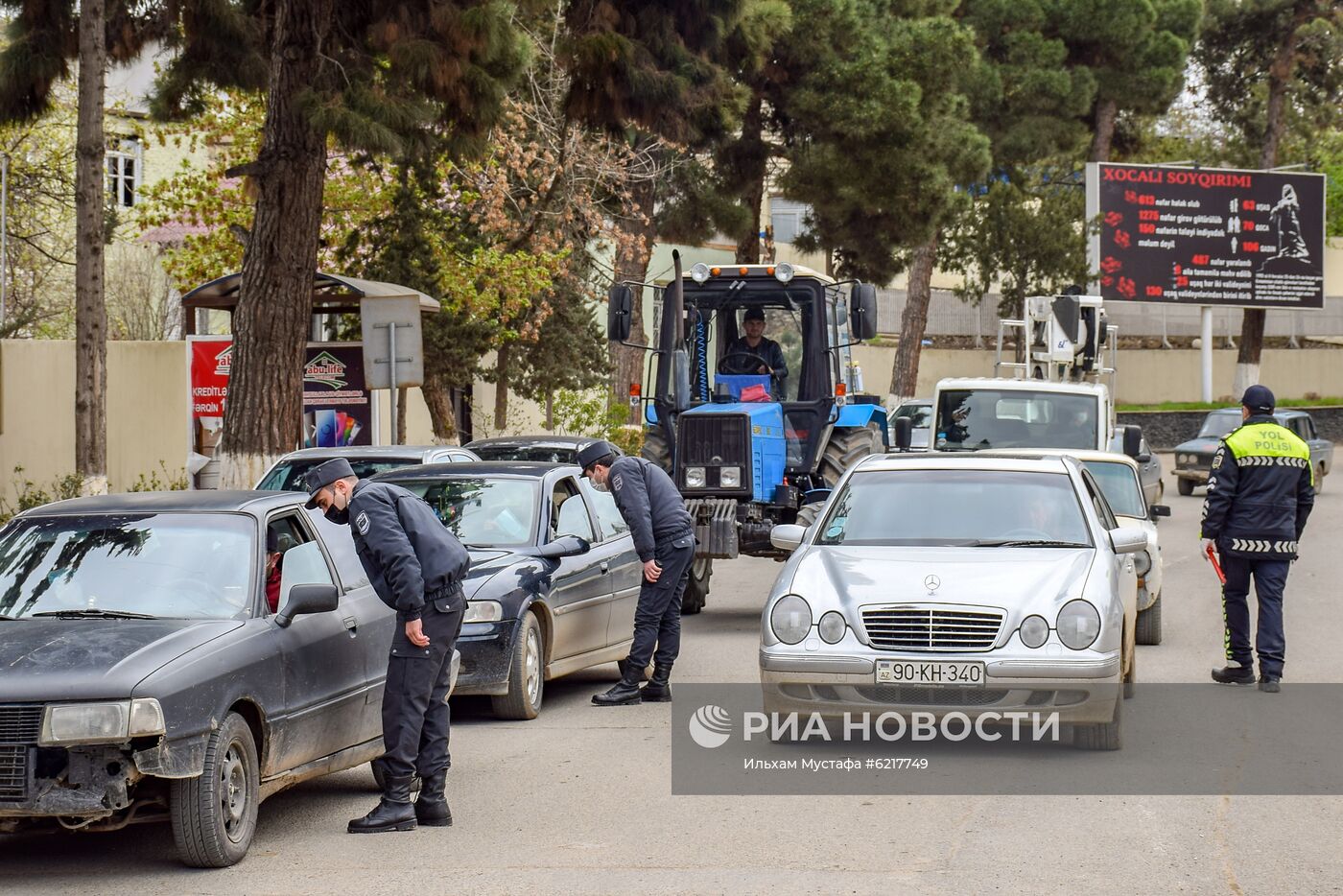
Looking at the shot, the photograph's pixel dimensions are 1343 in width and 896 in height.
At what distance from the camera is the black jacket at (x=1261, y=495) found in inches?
435

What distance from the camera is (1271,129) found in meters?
51.9

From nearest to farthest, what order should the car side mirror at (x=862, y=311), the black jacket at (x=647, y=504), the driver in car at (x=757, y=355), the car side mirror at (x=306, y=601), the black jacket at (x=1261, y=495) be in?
the car side mirror at (x=306, y=601)
the black jacket at (x=647, y=504)
the black jacket at (x=1261, y=495)
the car side mirror at (x=862, y=311)
the driver in car at (x=757, y=355)

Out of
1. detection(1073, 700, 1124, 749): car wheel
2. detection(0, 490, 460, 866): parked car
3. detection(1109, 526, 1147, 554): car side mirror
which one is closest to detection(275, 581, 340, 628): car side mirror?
detection(0, 490, 460, 866): parked car

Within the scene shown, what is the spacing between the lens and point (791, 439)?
16.5m

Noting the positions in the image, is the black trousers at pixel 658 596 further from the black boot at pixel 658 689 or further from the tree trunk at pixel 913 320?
the tree trunk at pixel 913 320

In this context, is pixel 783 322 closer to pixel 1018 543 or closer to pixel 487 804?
pixel 1018 543

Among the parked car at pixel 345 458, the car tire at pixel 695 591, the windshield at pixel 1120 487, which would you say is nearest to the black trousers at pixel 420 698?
the parked car at pixel 345 458

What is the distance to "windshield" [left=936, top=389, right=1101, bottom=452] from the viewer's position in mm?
18625

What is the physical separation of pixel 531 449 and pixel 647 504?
6245mm

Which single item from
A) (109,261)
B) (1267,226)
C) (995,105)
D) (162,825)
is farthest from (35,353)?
(1267,226)

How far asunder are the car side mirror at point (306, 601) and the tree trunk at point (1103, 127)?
42271 millimetres

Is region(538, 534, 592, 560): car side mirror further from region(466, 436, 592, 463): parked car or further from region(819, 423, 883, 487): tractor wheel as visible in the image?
region(466, 436, 592, 463): parked car

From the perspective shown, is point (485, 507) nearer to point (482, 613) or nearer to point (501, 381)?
point (482, 613)

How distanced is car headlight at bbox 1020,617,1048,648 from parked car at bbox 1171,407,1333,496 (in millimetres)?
23507
